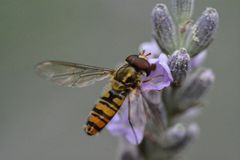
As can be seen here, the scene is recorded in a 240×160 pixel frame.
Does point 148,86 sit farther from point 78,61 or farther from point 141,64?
point 78,61

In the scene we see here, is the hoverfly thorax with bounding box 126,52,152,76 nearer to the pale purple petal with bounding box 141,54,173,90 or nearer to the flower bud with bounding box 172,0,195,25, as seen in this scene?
the pale purple petal with bounding box 141,54,173,90

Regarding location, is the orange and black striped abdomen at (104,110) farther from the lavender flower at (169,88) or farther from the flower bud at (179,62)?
the flower bud at (179,62)

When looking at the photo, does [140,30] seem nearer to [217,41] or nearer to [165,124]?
[217,41]

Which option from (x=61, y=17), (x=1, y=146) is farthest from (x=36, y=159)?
(x=61, y=17)

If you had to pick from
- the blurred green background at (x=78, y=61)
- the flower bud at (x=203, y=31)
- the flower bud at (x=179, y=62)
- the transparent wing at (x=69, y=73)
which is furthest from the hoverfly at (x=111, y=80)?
the blurred green background at (x=78, y=61)

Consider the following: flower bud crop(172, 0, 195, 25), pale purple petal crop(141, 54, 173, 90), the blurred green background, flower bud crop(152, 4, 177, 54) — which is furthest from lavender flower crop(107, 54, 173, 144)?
the blurred green background

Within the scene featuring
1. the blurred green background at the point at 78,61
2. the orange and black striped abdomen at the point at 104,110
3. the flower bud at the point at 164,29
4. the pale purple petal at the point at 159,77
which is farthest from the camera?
the blurred green background at the point at 78,61
